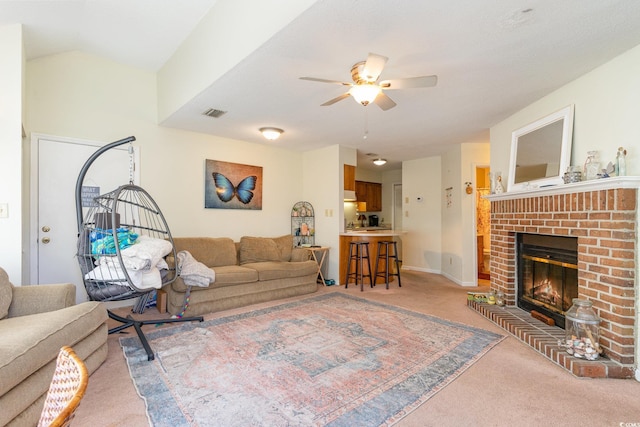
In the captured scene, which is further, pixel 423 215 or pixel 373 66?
pixel 423 215

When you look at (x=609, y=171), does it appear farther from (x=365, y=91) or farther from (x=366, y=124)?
(x=366, y=124)

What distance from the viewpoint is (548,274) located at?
3152mm

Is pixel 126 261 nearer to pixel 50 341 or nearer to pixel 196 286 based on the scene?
pixel 50 341

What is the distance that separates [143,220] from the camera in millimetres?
4094

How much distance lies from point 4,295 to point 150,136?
8.60ft

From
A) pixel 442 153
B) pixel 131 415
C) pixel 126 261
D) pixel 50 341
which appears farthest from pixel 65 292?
pixel 442 153

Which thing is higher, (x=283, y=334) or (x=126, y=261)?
(x=126, y=261)

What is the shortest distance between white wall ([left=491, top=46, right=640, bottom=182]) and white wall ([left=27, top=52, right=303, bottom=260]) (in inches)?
163

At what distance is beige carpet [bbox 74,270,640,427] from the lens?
1714 millimetres

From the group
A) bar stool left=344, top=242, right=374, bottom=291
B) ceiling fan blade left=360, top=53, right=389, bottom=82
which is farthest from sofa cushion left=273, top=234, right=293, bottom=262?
ceiling fan blade left=360, top=53, right=389, bottom=82

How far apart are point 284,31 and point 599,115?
8.83ft

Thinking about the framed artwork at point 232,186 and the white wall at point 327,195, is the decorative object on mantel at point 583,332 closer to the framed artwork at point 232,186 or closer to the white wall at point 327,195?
the white wall at point 327,195

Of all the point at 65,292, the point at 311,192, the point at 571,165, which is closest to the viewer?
the point at 65,292

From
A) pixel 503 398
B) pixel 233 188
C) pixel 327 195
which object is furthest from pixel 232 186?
pixel 503 398
